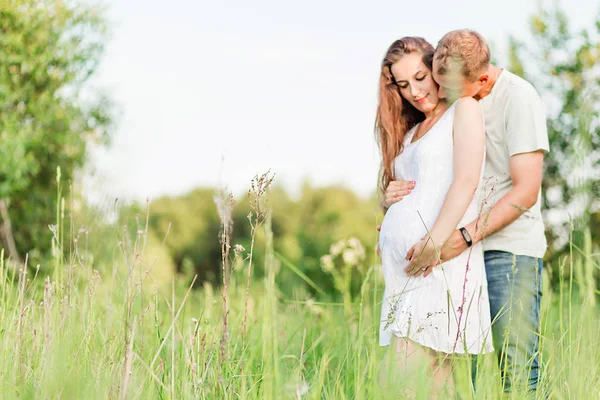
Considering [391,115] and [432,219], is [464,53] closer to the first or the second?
[391,115]

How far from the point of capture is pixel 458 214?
2791mm

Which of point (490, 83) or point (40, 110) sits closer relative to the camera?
point (490, 83)

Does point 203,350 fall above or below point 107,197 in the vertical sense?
below

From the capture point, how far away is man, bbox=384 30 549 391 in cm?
292

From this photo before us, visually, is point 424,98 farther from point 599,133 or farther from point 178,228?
point 178,228

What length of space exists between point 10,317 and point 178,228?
1336 inches

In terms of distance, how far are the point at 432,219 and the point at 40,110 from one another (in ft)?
27.1

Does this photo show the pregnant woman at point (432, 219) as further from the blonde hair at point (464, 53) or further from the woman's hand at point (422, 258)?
the blonde hair at point (464, 53)

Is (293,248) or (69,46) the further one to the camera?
(293,248)

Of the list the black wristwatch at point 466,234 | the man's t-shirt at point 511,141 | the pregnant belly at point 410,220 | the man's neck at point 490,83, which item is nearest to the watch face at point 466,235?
the black wristwatch at point 466,234

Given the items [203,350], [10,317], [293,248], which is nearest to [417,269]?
[203,350]

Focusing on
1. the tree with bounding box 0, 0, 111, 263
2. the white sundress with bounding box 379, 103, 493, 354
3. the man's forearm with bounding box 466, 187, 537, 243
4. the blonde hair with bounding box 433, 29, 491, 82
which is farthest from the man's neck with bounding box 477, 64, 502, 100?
the tree with bounding box 0, 0, 111, 263

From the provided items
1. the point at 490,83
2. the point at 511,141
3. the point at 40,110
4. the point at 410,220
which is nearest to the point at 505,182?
the point at 511,141

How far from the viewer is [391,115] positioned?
334 centimetres
